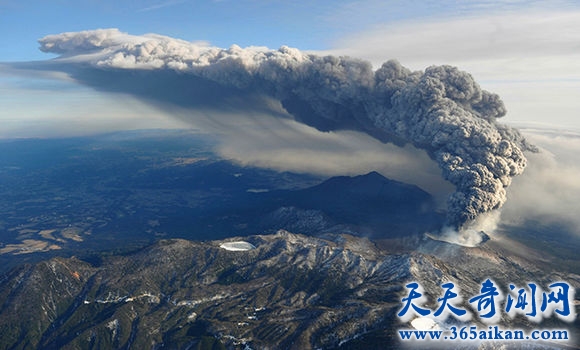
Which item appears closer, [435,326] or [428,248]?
[435,326]

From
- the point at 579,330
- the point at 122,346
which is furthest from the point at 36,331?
the point at 579,330

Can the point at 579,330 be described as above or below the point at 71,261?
below

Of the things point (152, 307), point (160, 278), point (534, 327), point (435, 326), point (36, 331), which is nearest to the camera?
point (435, 326)

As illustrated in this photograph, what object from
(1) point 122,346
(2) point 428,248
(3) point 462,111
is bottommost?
(1) point 122,346

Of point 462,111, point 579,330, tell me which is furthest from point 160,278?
point 579,330

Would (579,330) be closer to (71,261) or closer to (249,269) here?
(249,269)

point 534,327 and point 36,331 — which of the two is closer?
point 534,327

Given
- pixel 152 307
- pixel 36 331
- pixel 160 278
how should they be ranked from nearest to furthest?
pixel 36 331 → pixel 152 307 → pixel 160 278

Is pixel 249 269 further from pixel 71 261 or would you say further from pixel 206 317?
pixel 71 261

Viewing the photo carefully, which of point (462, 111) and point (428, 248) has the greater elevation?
point (462, 111)
